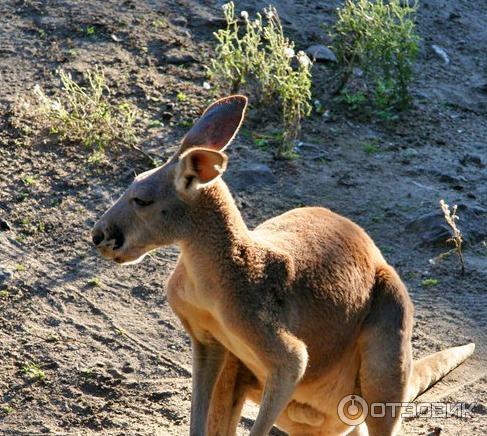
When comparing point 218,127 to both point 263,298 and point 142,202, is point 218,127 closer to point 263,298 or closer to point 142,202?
point 142,202

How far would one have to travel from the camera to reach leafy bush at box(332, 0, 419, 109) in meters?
9.69

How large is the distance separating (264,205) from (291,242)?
2452 mm

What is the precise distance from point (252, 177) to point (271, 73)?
1127 millimetres

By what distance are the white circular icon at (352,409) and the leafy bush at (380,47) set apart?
4159 millimetres

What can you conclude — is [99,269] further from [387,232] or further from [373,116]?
[373,116]

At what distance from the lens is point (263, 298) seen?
558 centimetres

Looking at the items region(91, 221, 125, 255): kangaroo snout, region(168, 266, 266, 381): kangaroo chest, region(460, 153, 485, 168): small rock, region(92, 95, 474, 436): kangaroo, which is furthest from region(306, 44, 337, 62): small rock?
region(91, 221, 125, 255): kangaroo snout

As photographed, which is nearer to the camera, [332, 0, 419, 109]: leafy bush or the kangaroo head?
the kangaroo head

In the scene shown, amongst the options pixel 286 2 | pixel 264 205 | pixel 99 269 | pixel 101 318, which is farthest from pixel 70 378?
pixel 286 2

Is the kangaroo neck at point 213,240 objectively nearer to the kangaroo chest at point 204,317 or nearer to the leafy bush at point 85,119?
the kangaroo chest at point 204,317

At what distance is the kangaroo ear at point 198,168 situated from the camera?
17.5ft

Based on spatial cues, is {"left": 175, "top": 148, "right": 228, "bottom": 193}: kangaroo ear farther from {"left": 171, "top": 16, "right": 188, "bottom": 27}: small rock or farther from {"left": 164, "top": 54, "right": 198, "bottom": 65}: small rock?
{"left": 171, "top": 16, "right": 188, "bottom": 27}: small rock

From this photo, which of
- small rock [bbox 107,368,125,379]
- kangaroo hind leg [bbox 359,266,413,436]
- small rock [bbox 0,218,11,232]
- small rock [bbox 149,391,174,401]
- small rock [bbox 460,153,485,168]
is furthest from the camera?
small rock [bbox 460,153,485,168]

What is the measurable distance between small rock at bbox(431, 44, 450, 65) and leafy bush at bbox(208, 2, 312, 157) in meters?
1.64
